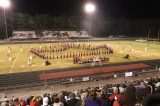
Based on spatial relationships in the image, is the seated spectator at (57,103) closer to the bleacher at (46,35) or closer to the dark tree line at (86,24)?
the bleacher at (46,35)

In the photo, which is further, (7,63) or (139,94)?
(7,63)

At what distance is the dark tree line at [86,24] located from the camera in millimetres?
103500

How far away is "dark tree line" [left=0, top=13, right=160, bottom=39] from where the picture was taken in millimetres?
103500

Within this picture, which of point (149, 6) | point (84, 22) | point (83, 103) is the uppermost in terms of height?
point (149, 6)

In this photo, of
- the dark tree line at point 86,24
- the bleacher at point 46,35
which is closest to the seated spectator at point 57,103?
the bleacher at point 46,35

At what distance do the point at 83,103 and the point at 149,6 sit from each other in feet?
383

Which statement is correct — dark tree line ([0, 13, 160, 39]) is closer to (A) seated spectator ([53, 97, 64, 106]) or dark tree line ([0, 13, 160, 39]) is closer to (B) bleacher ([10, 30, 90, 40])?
(B) bleacher ([10, 30, 90, 40])

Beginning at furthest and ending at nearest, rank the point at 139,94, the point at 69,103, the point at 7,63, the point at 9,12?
the point at 9,12 < the point at 7,63 < the point at 139,94 < the point at 69,103

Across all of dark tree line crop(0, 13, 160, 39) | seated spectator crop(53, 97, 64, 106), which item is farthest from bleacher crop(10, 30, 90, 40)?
seated spectator crop(53, 97, 64, 106)

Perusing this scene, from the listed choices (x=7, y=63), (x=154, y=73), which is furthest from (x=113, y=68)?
(x=7, y=63)

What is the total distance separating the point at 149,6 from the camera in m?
118

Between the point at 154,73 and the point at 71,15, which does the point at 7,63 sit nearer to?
the point at 154,73

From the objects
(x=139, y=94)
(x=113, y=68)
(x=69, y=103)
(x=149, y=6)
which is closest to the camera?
(x=69, y=103)

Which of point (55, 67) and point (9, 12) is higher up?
point (9, 12)
